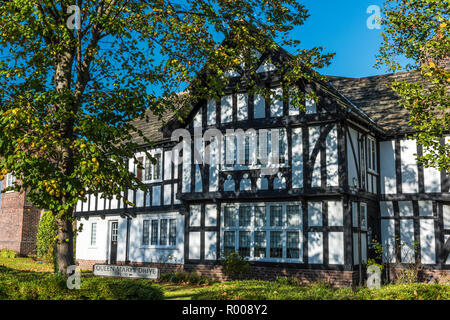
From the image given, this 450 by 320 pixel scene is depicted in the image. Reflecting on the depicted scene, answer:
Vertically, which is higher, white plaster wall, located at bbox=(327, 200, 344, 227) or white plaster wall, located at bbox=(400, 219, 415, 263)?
white plaster wall, located at bbox=(327, 200, 344, 227)

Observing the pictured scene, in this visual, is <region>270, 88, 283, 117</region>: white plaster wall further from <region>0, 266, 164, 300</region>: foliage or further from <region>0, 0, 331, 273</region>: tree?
<region>0, 266, 164, 300</region>: foliage

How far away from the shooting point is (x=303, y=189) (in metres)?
17.8

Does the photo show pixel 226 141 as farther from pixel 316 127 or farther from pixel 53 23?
pixel 53 23

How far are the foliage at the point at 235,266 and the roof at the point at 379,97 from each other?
26.4ft

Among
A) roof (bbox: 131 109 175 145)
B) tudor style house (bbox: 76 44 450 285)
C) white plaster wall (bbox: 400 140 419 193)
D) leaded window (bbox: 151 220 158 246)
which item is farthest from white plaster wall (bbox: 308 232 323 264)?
roof (bbox: 131 109 175 145)

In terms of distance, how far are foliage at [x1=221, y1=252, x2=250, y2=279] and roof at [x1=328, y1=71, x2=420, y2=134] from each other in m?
8.06

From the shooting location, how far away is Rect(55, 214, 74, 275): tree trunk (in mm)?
13359

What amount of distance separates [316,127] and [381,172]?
4.06 metres

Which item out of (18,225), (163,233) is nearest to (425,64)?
(163,233)

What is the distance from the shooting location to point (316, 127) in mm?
18156

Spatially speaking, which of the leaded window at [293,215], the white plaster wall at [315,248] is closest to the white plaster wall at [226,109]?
the leaded window at [293,215]

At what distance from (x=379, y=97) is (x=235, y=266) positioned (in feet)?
34.9

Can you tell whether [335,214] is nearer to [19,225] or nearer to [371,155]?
[371,155]
